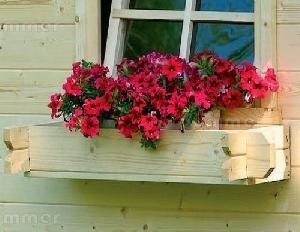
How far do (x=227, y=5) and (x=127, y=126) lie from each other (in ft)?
1.77

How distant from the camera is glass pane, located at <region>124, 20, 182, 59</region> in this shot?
3.25m

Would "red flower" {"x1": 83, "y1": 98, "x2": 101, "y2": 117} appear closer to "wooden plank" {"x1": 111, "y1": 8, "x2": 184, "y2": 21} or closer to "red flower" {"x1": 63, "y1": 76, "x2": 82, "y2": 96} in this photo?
"red flower" {"x1": 63, "y1": 76, "x2": 82, "y2": 96}

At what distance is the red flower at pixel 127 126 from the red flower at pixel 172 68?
0.54ft

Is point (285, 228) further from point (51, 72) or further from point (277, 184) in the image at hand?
point (51, 72)

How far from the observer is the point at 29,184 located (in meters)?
3.42

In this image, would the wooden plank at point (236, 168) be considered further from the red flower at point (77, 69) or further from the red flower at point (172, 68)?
the red flower at point (77, 69)

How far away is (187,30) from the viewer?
10.5 feet

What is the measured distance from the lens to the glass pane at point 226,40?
3.16 m

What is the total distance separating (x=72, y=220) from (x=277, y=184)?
0.71 m

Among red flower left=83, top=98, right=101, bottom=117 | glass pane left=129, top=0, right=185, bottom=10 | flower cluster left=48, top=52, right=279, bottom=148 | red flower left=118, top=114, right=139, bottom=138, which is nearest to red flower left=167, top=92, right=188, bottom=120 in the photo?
flower cluster left=48, top=52, right=279, bottom=148

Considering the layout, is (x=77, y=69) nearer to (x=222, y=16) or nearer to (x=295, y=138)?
(x=222, y=16)

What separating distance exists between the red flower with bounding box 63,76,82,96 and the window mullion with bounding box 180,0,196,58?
0.37 m

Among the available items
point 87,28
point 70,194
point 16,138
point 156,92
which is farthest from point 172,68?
point 70,194

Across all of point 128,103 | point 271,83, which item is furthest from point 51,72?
point 271,83
